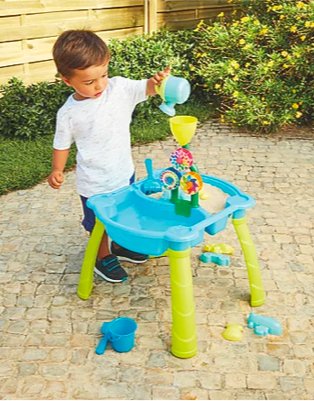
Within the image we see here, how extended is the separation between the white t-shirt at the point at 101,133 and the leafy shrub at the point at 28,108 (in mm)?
2790

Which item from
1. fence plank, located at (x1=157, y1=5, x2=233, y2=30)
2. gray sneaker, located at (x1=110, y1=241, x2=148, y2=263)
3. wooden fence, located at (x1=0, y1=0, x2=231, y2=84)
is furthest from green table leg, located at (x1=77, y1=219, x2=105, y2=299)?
fence plank, located at (x1=157, y1=5, x2=233, y2=30)

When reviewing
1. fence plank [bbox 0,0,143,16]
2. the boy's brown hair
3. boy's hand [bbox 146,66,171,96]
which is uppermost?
the boy's brown hair

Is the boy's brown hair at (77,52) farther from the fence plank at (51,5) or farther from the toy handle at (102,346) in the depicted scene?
the fence plank at (51,5)

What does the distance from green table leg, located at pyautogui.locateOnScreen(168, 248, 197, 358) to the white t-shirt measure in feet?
2.31

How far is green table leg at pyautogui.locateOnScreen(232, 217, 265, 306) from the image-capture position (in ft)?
9.84

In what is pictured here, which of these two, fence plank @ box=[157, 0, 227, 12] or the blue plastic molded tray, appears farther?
fence plank @ box=[157, 0, 227, 12]

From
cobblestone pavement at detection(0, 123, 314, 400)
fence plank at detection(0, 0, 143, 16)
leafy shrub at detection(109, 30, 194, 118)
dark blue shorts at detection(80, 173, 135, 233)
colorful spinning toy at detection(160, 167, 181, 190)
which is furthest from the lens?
leafy shrub at detection(109, 30, 194, 118)

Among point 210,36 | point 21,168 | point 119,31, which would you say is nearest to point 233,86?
point 210,36

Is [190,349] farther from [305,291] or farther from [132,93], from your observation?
[132,93]

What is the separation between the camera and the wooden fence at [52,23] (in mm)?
6070

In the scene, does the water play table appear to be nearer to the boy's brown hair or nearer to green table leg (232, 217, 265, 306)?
green table leg (232, 217, 265, 306)

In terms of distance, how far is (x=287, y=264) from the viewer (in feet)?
11.8

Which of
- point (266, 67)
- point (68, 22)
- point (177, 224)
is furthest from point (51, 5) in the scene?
point (177, 224)

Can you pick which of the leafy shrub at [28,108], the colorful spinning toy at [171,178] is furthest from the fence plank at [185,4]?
the colorful spinning toy at [171,178]
